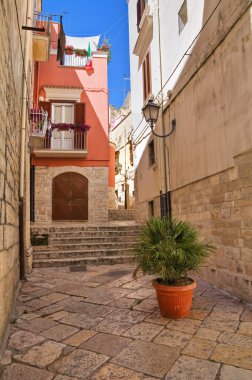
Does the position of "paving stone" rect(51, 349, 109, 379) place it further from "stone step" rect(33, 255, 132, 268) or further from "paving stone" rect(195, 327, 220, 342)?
"stone step" rect(33, 255, 132, 268)

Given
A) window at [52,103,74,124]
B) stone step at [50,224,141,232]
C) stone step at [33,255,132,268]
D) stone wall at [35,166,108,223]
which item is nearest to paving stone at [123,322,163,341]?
stone step at [33,255,132,268]

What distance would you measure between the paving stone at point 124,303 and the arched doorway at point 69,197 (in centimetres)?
822

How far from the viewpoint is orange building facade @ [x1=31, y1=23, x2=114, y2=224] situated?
12.2 metres

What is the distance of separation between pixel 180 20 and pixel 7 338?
25.9 feet

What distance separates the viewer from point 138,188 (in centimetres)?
1077

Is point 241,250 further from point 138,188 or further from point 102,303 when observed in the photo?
point 138,188

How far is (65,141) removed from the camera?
494 inches

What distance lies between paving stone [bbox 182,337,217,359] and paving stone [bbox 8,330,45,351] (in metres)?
1.53

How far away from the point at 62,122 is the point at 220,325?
37.1 feet

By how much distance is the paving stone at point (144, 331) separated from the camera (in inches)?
118

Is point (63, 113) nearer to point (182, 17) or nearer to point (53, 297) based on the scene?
point (182, 17)

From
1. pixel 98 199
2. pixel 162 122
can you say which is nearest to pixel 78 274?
pixel 162 122

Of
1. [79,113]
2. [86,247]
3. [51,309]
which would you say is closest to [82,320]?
[51,309]

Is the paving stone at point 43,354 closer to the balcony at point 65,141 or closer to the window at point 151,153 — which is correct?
the window at point 151,153
